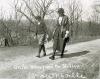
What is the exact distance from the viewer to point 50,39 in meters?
7.83

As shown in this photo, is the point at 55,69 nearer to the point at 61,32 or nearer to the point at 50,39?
the point at 61,32

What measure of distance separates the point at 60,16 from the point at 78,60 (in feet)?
5.22

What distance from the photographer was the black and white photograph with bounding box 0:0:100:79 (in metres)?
5.13

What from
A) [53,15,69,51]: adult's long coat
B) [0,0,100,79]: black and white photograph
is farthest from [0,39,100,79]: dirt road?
[53,15,69,51]: adult's long coat

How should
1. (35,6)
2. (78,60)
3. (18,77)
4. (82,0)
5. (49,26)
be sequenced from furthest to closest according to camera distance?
(35,6) < (49,26) < (82,0) < (78,60) < (18,77)

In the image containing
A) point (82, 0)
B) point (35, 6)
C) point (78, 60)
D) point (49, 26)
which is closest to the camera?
point (78, 60)

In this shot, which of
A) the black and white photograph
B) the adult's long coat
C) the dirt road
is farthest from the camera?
the adult's long coat

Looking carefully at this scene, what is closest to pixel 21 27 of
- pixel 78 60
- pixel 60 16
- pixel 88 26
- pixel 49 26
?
pixel 49 26

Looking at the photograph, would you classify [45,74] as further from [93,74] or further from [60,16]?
[60,16]

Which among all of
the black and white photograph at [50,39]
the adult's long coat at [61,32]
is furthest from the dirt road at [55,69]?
the adult's long coat at [61,32]

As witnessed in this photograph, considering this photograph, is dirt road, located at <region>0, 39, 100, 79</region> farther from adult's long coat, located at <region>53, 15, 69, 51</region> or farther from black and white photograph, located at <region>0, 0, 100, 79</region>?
adult's long coat, located at <region>53, 15, 69, 51</region>

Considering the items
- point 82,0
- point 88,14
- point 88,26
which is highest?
point 82,0

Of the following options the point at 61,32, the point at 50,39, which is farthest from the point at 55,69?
the point at 50,39

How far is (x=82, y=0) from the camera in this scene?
7.59 m
